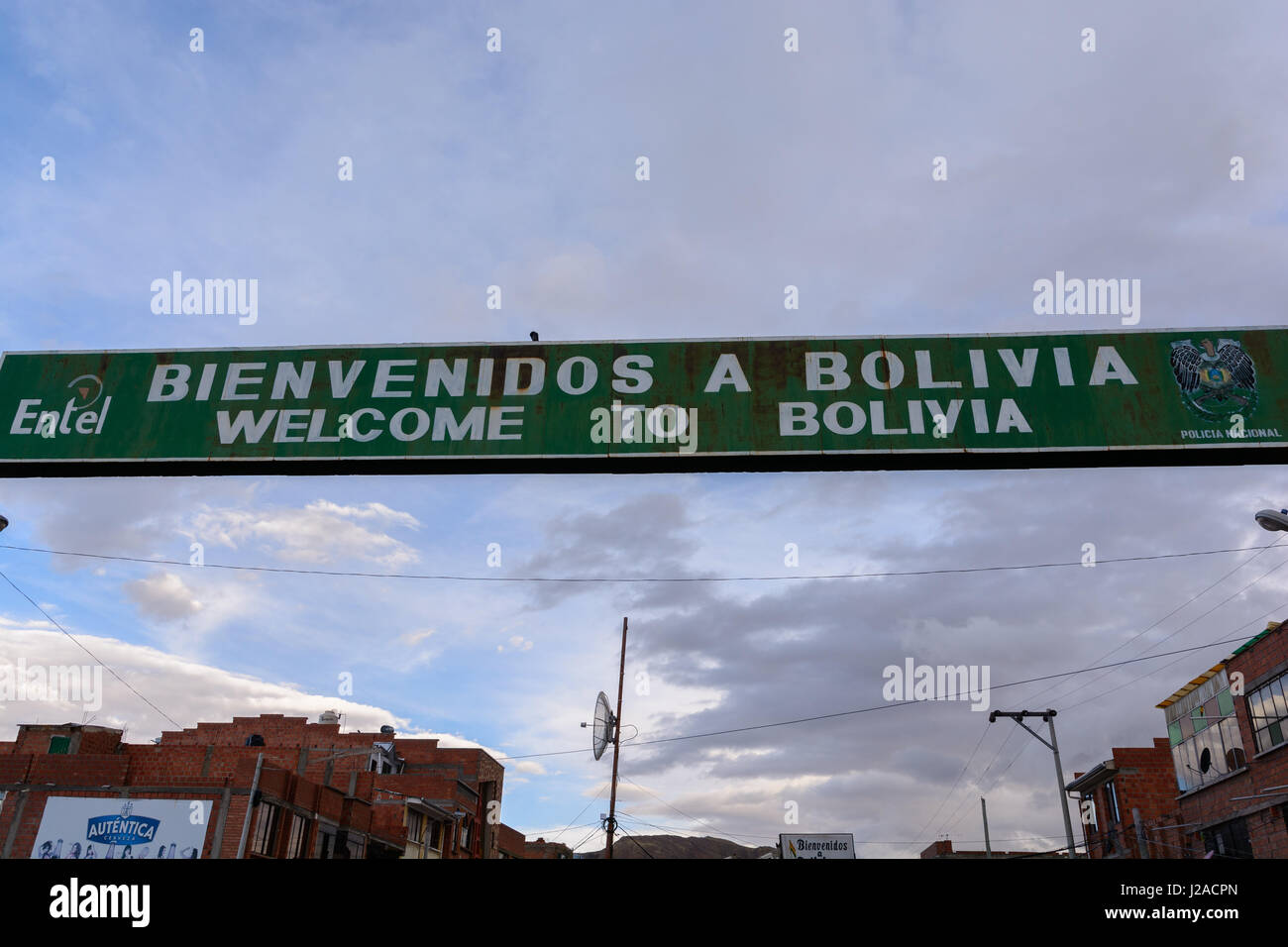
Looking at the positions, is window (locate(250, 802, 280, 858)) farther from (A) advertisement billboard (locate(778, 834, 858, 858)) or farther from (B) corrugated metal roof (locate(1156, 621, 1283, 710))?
(B) corrugated metal roof (locate(1156, 621, 1283, 710))

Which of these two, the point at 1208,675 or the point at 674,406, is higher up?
the point at 1208,675

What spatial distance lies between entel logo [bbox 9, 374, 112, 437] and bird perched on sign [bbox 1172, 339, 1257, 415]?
752 centimetres

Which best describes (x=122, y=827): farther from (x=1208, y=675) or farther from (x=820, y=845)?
(x=1208, y=675)

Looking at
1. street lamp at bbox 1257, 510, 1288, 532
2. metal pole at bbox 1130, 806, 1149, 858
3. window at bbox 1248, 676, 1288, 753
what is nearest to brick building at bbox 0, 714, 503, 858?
street lamp at bbox 1257, 510, 1288, 532

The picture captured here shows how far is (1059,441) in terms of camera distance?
5.83 metres

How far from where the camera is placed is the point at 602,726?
29.2 meters

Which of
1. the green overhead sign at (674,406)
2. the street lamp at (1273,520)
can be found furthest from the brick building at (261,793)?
the street lamp at (1273,520)

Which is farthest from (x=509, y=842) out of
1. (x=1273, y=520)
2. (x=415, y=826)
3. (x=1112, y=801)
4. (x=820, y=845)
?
(x=1273, y=520)

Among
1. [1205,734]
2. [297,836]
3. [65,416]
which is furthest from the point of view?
[1205,734]

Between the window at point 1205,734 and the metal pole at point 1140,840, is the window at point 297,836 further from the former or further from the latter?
the metal pole at point 1140,840

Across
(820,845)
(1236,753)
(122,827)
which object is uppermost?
(1236,753)

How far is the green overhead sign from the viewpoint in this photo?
5.84 meters

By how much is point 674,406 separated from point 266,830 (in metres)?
29.6
